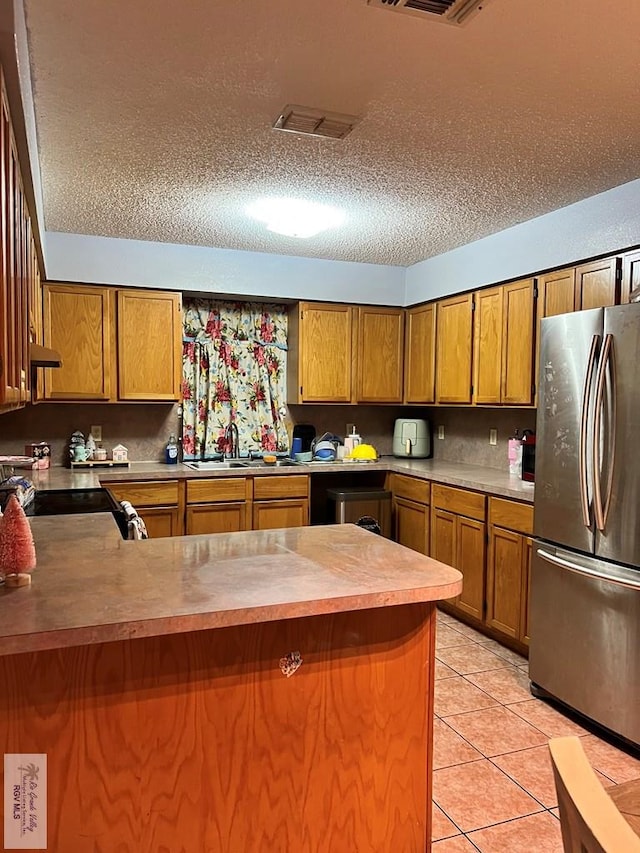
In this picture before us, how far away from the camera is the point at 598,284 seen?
3176 mm

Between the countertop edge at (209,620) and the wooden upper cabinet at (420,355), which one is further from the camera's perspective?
the wooden upper cabinet at (420,355)

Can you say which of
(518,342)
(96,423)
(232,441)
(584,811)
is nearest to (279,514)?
(232,441)

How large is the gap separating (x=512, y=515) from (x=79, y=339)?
2.98 metres

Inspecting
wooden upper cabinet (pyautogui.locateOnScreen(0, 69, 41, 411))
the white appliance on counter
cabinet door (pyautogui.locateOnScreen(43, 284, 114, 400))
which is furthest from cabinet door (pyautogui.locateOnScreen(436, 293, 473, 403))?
wooden upper cabinet (pyautogui.locateOnScreen(0, 69, 41, 411))

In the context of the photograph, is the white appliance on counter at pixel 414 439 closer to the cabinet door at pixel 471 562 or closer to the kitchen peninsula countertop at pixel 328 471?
the kitchen peninsula countertop at pixel 328 471

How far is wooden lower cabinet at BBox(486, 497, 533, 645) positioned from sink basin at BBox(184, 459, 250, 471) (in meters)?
1.88

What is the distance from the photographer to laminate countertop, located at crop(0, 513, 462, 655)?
1334mm

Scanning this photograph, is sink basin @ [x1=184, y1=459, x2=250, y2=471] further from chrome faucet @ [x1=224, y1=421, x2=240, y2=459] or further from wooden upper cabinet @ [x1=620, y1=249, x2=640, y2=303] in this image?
wooden upper cabinet @ [x1=620, y1=249, x2=640, y2=303]

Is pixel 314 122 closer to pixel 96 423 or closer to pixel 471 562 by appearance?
pixel 471 562

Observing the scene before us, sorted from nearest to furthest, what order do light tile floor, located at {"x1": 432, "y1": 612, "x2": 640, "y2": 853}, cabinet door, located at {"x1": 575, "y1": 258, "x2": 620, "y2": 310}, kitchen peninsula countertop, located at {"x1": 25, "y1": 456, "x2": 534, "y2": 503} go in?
light tile floor, located at {"x1": 432, "y1": 612, "x2": 640, "y2": 853} → cabinet door, located at {"x1": 575, "y1": 258, "x2": 620, "y2": 310} → kitchen peninsula countertop, located at {"x1": 25, "y1": 456, "x2": 534, "y2": 503}

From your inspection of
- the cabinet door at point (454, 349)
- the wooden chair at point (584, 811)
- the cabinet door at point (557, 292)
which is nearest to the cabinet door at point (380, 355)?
the cabinet door at point (454, 349)

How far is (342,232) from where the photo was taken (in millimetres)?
3973

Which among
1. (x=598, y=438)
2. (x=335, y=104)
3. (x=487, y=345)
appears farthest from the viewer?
(x=487, y=345)

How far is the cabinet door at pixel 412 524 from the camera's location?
4312 millimetres
